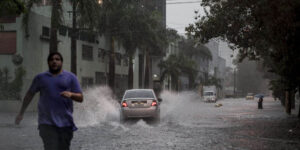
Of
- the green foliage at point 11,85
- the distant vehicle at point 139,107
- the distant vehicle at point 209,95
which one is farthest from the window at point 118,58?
the distant vehicle at point 139,107

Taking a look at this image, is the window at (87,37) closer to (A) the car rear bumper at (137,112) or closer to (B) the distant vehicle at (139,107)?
(B) the distant vehicle at (139,107)

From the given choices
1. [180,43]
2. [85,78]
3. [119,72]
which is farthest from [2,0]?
[180,43]

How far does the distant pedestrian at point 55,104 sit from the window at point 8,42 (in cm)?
2939

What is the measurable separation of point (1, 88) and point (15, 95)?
1.31 m

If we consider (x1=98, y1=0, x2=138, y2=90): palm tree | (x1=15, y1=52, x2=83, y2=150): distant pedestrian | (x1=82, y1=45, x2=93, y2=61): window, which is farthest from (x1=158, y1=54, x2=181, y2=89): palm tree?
(x1=15, y1=52, x2=83, y2=150): distant pedestrian

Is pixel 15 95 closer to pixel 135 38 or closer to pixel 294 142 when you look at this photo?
pixel 135 38

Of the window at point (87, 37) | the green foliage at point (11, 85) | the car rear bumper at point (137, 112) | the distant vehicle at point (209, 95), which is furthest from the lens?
the distant vehicle at point (209, 95)

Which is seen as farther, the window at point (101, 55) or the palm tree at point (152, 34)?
the window at point (101, 55)

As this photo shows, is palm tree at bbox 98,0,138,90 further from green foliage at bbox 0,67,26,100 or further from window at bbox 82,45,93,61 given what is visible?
green foliage at bbox 0,67,26,100

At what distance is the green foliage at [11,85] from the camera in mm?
32094

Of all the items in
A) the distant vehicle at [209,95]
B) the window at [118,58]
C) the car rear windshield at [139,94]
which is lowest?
the distant vehicle at [209,95]

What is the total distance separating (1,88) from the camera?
1288 inches

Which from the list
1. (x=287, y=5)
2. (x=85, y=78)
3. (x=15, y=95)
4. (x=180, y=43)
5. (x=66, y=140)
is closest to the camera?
(x=66, y=140)

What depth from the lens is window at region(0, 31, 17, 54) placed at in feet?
113
